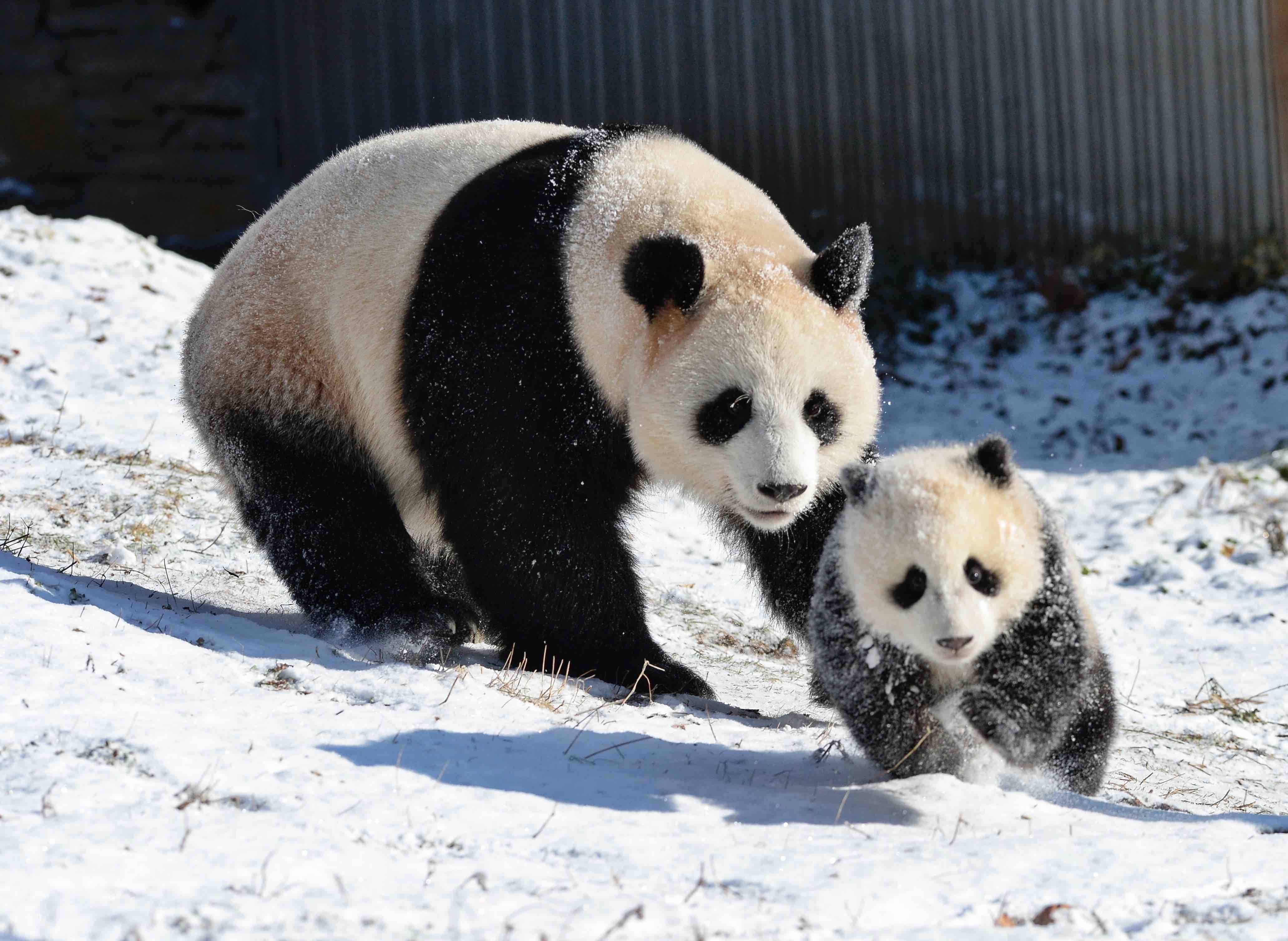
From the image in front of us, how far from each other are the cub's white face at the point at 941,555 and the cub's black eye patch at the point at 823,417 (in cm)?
56

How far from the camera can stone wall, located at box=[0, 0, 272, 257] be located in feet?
39.9

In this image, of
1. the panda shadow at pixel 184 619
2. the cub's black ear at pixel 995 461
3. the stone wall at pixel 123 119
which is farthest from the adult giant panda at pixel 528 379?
the stone wall at pixel 123 119

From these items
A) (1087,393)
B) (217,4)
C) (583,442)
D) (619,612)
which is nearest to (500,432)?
(583,442)

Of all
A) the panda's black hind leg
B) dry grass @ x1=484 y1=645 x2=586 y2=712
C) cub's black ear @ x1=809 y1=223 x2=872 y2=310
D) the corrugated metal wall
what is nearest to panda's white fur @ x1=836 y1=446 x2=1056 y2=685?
cub's black ear @ x1=809 y1=223 x2=872 y2=310

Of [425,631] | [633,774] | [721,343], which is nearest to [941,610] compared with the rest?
[633,774]

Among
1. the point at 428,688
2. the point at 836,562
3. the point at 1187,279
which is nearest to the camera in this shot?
the point at 836,562

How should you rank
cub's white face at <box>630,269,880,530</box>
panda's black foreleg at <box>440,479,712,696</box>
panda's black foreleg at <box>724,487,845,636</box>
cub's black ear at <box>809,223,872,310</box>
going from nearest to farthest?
cub's white face at <box>630,269,880,530</box> → cub's black ear at <box>809,223,872,310</box> → panda's black foreleg at <box>440,479,712,696</box> → panda's black foreleg at <box>724,487,845,636</box>

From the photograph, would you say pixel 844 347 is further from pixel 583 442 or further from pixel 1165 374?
pixel 1165 374

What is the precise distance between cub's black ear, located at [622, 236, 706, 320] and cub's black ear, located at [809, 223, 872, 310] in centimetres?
38

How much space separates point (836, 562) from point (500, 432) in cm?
126

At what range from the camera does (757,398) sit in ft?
13.2

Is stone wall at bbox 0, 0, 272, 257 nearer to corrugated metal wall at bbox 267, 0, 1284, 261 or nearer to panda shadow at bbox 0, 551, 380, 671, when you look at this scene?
corrugated metal wall at bbox 267, 0, 1284, 261

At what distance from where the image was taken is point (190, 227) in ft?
40.8

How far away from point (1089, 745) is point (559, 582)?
170cm
